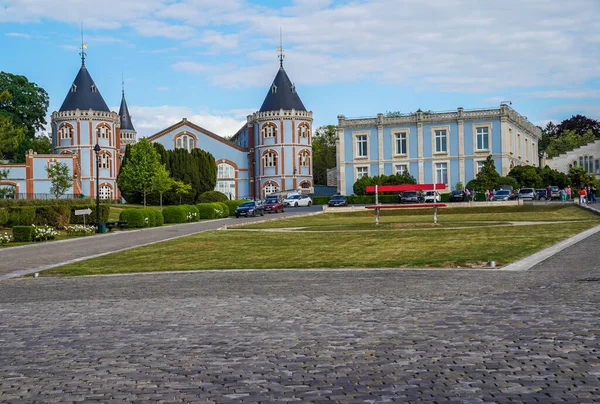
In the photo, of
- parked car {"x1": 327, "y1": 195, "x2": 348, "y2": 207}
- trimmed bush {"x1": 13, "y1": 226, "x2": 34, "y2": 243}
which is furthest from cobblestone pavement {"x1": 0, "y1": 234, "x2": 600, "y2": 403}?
parked car {"x1": 327, "y1": 195, "x2": 348, "y2": 207}

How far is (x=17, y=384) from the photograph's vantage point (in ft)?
22.6

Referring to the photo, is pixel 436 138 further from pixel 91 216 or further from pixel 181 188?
pixel 91 216

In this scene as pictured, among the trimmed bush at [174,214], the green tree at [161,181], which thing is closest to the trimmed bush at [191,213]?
the trimmed bush at [174,214]

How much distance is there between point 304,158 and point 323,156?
105ft

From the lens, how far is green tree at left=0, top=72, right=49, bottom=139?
94.3 m

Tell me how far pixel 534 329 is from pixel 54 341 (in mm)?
5935

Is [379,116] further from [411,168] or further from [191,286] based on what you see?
[191,286]

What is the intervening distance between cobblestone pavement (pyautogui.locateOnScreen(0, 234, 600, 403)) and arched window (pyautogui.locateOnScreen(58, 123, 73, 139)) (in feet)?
260

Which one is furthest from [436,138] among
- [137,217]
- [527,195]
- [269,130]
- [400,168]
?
[137,217]

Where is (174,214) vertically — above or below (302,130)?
below

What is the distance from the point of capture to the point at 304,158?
96.6m

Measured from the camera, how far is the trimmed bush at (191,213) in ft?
174

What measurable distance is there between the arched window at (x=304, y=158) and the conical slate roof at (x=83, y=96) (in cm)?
2563

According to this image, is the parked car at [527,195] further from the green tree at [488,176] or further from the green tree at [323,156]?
the green tree at [323,156]
